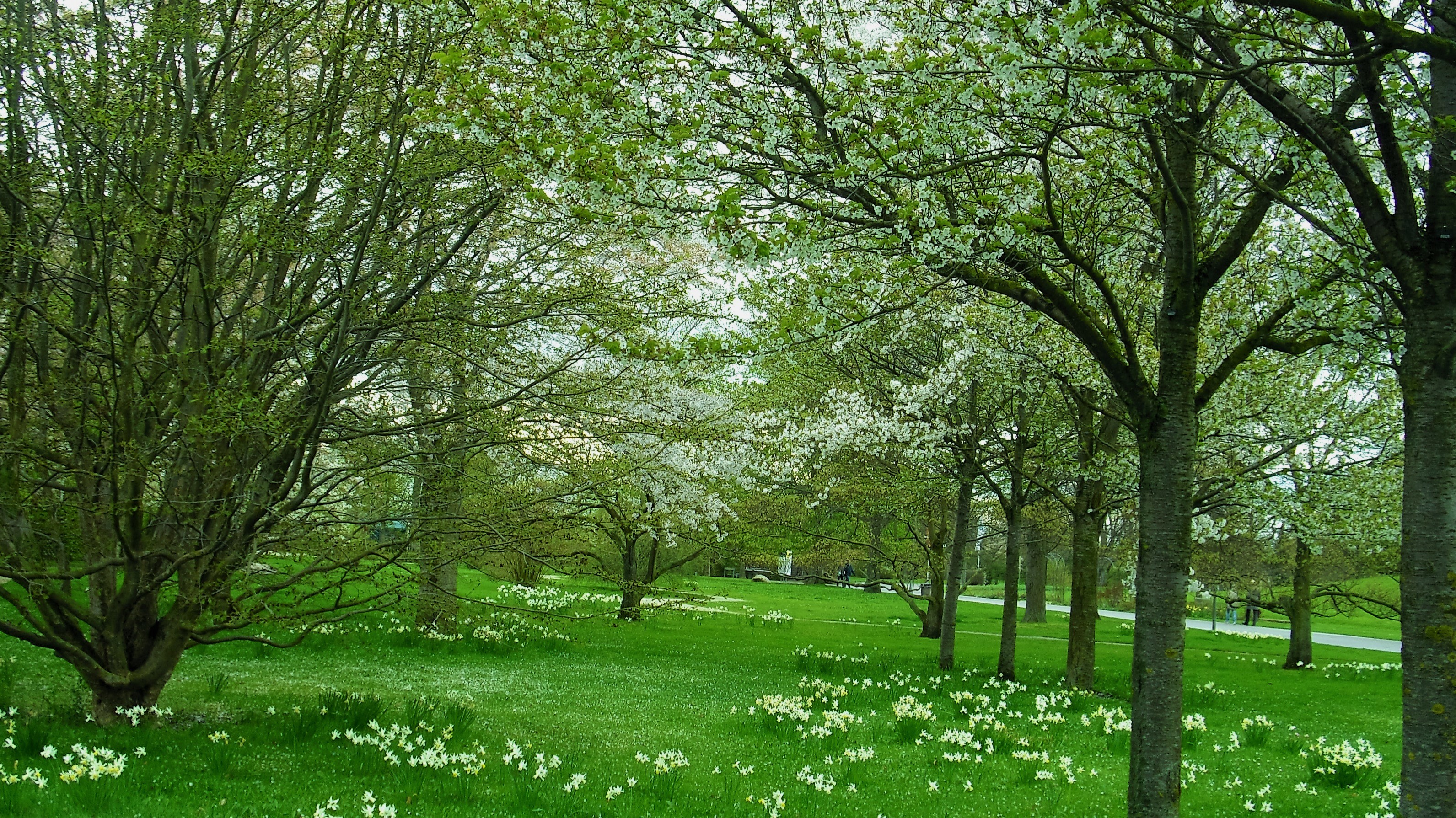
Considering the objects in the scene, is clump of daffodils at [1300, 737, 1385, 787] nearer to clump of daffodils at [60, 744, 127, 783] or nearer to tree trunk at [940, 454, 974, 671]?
tree trunk at [940, 454, 974, 671]

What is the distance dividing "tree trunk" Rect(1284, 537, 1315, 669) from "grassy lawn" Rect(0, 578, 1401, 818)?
3559 mm

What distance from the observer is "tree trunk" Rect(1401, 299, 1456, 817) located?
3830 millimetres

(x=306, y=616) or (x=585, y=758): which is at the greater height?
(x=306, y=616)

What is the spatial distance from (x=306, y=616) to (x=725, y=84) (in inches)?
182

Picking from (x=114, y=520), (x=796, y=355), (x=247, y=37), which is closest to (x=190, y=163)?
(x=247, y=37)

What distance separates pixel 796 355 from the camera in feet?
24.1

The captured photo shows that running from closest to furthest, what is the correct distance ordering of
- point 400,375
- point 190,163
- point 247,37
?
point 190,163 < point 247,37 < point 400,375

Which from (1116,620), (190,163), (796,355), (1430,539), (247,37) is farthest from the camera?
(1116,620)

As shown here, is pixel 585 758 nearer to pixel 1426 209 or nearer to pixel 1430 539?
pixel 1430 539

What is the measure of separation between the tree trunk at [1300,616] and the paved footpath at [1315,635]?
411cm

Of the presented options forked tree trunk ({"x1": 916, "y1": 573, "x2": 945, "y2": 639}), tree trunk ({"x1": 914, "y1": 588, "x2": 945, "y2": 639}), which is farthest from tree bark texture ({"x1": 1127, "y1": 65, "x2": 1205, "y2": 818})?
tree trunk ({"x1": 914, "y1": 588, "x2": 945, "y2": 639})

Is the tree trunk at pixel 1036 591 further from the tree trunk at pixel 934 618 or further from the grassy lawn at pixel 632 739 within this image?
the grassy lawn at pixel 632 739

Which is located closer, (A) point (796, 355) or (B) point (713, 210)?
(B) point (713, 210)

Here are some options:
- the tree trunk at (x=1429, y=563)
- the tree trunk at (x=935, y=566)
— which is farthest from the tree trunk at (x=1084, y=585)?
the tree trunk at (x=1429, y=563)
